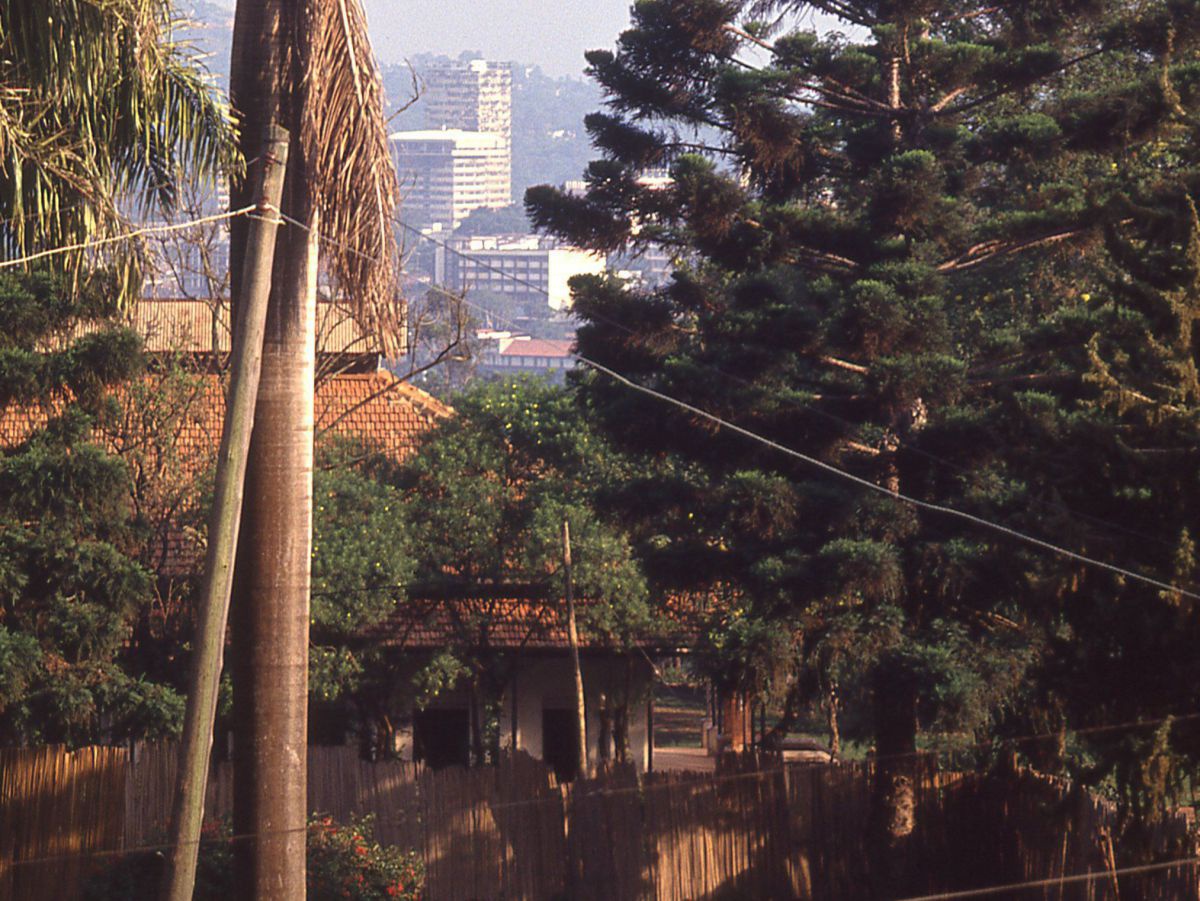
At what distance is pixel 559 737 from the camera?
23.0 meters

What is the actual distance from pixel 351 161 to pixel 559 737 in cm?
1586

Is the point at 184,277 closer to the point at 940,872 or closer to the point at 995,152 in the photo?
the point at 995,152

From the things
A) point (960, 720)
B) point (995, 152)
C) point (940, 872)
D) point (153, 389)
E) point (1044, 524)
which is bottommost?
point (940, 872)

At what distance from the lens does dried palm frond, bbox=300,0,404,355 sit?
316 inches

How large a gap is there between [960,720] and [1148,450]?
435cm

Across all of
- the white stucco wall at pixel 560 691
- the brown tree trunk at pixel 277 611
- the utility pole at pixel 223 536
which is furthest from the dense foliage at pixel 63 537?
the utility pole at pixel 223 536

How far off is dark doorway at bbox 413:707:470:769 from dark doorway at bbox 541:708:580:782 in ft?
3.90

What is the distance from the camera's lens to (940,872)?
14914 mm

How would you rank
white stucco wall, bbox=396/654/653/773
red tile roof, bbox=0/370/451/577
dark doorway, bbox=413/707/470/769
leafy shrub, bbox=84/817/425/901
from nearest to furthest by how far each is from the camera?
leafy shrub, bbox=84/817/425/901
red tile roof, bbox=0/370/451/577
white stucco wall, bbox=396/654/653/773
dark doorway, bbox=413/707/470/769

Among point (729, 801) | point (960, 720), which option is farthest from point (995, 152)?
point (729, 801)

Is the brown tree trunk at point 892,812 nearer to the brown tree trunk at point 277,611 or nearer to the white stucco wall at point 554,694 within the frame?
the brown tree trunk at point 277,611

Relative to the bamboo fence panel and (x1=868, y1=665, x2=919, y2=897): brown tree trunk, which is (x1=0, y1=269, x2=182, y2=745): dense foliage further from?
(x1=868, y1=665, x2=919, y2=897): brown tree trunk

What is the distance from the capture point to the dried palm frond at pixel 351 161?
26.3 ft

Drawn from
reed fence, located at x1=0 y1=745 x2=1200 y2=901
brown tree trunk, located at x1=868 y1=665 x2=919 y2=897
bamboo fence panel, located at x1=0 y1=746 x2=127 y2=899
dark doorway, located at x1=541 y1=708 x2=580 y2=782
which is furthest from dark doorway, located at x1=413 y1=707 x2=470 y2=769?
bamboo fence panel, located at x1=0 y1=746 x2=127 y2=899
